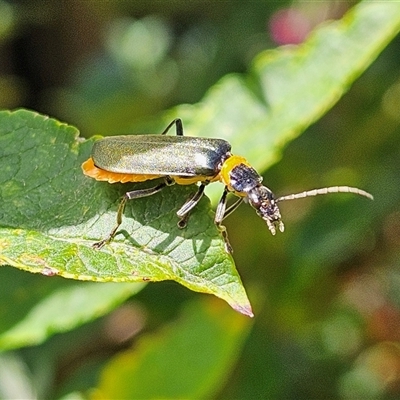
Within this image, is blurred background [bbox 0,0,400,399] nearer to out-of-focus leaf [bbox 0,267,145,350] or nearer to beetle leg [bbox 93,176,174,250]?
out-of-focus leaf [bbox 0,267,145,350]

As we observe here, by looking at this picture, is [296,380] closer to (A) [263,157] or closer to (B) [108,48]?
(A) [263,157]

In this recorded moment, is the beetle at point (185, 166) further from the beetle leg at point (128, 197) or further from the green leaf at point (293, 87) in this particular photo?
the green leaf at point (293, 87)

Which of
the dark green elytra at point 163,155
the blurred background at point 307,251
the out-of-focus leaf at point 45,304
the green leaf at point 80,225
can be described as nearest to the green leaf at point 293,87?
the blurred background at point 307,251

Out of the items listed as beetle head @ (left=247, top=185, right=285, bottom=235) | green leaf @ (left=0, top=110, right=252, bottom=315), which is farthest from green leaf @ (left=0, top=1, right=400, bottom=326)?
beetle head @ (left=247, top=185, right=285, bottom=235)

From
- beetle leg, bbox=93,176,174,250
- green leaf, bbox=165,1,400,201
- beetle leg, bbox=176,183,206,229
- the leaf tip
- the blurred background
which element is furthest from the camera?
the blurred background

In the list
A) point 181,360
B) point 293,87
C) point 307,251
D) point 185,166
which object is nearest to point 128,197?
point 185,166

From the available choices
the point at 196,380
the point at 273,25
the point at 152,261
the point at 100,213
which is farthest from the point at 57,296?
the point at 273,25
